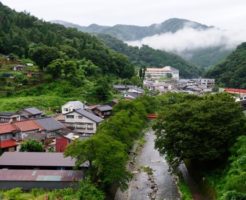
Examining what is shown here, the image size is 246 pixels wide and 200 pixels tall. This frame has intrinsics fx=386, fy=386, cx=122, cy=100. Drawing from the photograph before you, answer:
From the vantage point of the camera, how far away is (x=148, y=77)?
371ft

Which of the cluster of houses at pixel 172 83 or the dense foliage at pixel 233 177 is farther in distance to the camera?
the cluster of houses at pixel 172 83

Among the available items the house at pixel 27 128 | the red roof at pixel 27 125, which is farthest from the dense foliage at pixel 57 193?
the red roof at pixel 27 125

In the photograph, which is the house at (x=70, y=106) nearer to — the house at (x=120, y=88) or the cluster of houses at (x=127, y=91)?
the cluster of houses at (x=127, y=91)

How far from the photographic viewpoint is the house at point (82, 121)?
40.1m

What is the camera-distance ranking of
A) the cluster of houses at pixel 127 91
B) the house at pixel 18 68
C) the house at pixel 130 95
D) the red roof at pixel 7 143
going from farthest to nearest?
the cluster of houses at pixel 127 91 → the house at pixel 18 68 → the house at pixel 130 95 → the red roof at pixel 7 143

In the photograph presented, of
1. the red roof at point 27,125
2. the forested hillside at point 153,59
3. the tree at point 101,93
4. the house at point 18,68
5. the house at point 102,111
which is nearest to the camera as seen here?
the red roof at point 27,125

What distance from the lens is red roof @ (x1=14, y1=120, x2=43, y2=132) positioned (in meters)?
34.1

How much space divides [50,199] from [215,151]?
10524 mm

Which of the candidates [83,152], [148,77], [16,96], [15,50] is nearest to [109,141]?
[83,152]

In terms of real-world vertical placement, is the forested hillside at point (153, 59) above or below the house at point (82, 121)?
above

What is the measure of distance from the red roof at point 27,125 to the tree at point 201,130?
42.5 ft

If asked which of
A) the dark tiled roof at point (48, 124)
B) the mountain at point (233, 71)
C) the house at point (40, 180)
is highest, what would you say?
the mountain at point (233, 71)

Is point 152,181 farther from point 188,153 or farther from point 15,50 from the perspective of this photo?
point 15,50

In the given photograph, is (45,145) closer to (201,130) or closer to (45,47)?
(201,130)
